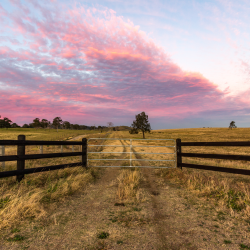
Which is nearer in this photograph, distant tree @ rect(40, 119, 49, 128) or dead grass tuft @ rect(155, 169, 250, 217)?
dead grass tuft @ rect(155, 169, 250, 217)

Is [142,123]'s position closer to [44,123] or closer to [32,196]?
[32,196]

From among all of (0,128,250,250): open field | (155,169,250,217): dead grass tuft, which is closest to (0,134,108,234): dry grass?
(0,128,250,250): open field

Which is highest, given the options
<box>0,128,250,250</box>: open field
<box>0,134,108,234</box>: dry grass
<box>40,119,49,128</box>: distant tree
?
<box>40,119,49,128</box>: distant tree

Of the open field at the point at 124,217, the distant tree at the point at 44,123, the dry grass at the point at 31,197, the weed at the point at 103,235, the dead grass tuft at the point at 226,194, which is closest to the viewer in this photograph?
the open field at the point at 124,217

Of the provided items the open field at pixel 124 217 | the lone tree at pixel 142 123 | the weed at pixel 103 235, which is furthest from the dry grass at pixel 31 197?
the lone tree at pixel 142 123

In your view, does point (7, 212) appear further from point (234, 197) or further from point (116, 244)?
point (234, 197)

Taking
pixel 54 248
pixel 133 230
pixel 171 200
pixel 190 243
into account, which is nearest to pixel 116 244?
pixel 133 230

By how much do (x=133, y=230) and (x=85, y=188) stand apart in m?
3.33

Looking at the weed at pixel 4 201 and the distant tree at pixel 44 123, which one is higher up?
the distant tree at pixel 44 123

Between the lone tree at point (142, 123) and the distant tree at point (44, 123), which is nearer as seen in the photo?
the lone tree at point (142, 123)

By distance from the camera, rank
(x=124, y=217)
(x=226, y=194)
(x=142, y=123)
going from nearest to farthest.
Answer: (x=124, y=217)
(x=226, y=194)
(x=142, y=123)

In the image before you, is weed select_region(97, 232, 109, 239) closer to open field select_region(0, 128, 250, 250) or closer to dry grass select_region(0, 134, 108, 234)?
open field select_region(0, 128, 250, 250)

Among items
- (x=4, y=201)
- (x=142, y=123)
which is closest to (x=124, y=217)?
(x=4, y=201)

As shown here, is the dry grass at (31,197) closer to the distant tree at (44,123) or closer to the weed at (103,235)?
the weed at (103,235)
